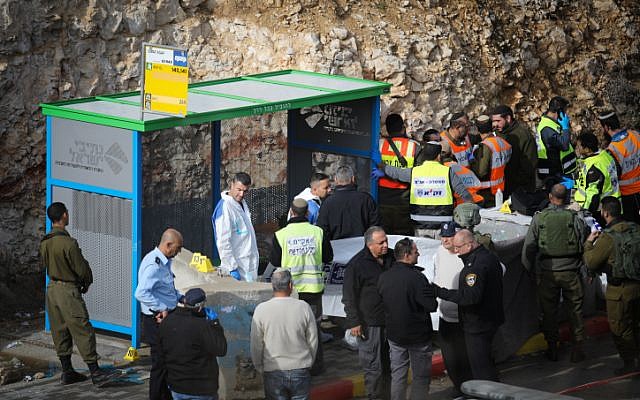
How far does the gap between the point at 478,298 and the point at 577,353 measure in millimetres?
2798

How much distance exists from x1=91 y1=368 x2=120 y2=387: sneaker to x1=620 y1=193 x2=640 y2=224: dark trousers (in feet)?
24.4

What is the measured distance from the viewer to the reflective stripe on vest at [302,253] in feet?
36.7

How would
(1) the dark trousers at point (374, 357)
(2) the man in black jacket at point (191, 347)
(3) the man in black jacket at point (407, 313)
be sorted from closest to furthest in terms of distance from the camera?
(2) the man in black jacket at point (191, 347) < (3) the man in black jacket at point (407, 313) < (1) the dark trousers at point (374, 357)

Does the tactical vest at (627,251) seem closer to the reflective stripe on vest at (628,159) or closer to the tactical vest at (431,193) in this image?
the tactical vest at (431,193)

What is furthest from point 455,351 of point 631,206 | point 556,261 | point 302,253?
point 631,206

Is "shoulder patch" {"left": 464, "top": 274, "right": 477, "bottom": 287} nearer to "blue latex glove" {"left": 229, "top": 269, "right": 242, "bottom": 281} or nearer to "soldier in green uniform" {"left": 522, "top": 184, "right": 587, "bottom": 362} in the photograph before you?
"soldier in green uniform" {"left": 522, "top": 184, "right": 587, "bottom": 362}

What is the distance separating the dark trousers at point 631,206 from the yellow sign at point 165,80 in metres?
6.51

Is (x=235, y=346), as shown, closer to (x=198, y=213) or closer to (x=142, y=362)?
(x=142, y=362)

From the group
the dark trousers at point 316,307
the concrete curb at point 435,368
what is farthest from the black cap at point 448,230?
the dark trousers at point 316,307

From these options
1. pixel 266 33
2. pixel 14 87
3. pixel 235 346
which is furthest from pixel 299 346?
pixel 266 33

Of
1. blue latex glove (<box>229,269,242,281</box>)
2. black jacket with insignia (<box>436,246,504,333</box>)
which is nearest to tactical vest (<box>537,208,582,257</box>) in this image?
A: black jacket with insignia (<box>436,246,504,333</box>)

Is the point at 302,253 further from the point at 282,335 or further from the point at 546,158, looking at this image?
the point at 546,158

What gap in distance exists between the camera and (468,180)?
46.3 ft

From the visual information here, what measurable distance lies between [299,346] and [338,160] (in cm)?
618
